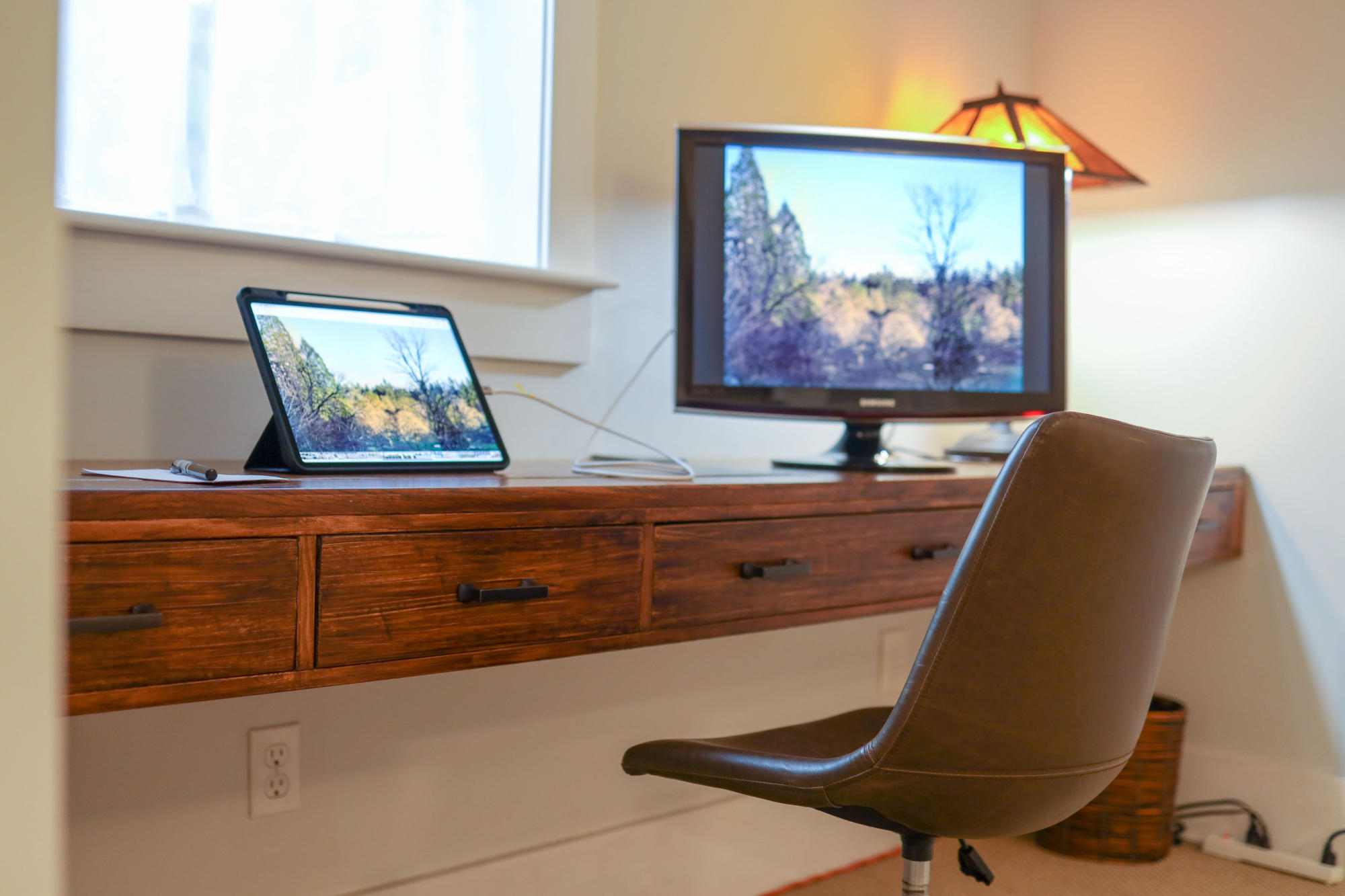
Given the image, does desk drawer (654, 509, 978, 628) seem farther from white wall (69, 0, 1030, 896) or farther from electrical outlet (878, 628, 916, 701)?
electrical outlet (878, 628, 916, 701)

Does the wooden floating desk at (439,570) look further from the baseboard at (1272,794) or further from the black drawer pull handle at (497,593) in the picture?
the baseboard at (1272,794)

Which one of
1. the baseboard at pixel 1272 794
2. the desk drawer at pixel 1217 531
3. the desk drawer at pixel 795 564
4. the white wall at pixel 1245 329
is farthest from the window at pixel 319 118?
the baseboard at pixel 1272 794

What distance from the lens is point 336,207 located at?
144 centimetres

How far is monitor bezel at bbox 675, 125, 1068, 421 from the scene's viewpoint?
5.14 ft

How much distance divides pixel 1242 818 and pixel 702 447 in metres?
1.42

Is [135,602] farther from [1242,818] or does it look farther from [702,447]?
[1242,818]

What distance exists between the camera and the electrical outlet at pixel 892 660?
2139mm

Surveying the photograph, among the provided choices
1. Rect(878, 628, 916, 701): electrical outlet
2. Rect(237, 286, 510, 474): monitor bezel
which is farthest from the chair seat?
Rect(878, 628, 916, 701): electrical outlet

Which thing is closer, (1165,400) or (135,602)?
(135,602)

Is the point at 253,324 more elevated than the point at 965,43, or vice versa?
the point at 965,43

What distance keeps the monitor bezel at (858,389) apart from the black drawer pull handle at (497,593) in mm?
633

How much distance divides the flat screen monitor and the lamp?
1.09ft

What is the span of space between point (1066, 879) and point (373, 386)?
5.33 feet

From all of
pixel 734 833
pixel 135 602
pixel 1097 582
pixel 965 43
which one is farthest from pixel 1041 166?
pixel 135 602
